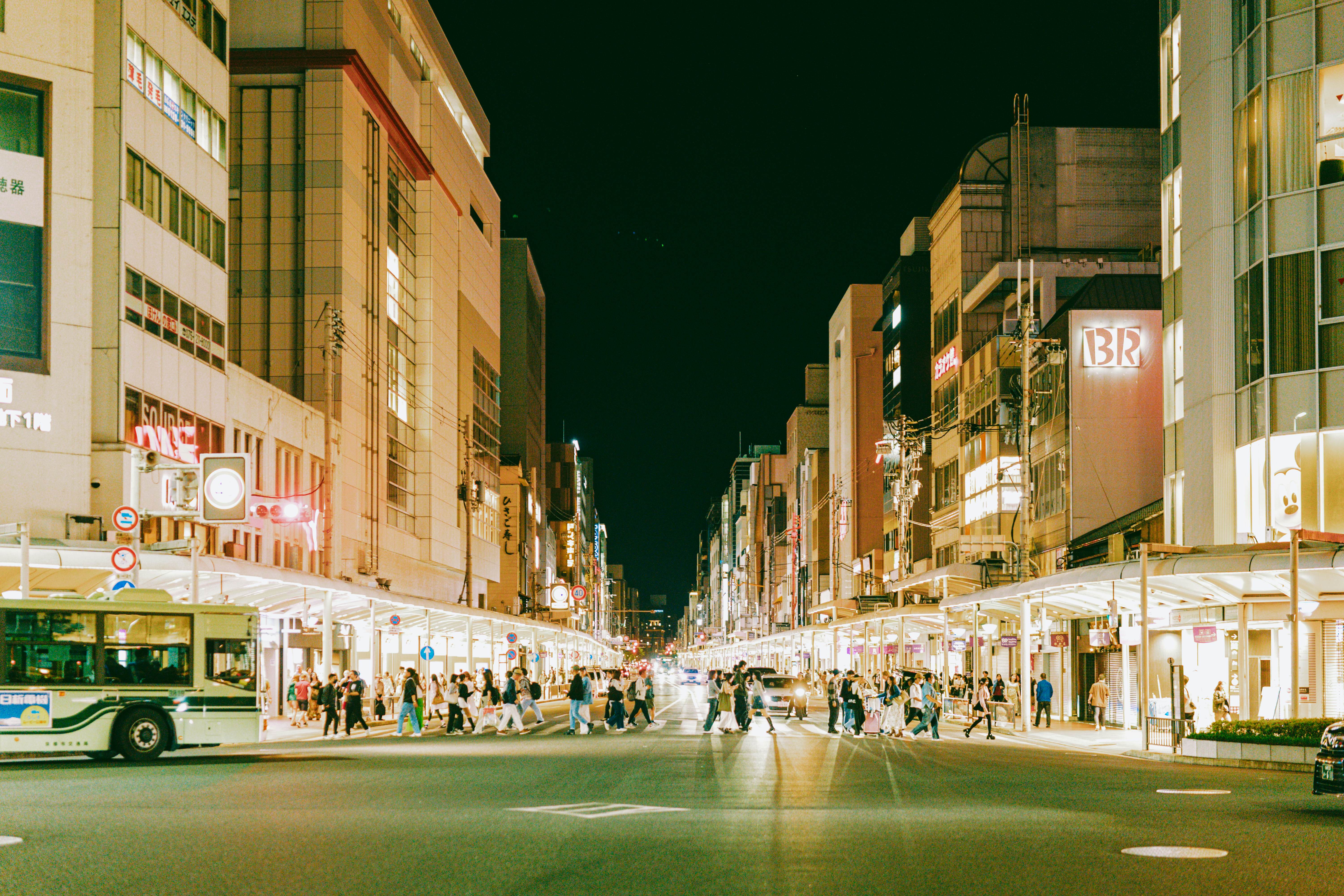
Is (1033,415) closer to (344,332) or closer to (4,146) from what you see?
(344,332)

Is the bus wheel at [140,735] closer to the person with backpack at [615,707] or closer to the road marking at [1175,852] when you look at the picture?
the person with backpack at [615,707]

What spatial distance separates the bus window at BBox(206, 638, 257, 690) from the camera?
25.2 meters

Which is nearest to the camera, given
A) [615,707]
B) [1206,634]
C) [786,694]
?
[1206,634]

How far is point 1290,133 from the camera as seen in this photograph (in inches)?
1305

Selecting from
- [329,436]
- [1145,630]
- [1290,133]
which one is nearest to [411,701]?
[1145,630]

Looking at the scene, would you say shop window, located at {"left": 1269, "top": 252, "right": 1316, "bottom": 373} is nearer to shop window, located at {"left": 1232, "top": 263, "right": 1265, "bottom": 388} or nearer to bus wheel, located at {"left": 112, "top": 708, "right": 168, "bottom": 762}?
shop window, located at {"left": 1232, "top": 263, "right": 1265, "bottom": 388}

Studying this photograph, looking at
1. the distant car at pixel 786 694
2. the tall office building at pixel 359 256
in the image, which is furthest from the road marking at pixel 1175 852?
the tall office building at pixel 359 256

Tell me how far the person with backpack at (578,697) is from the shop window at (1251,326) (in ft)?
59.5

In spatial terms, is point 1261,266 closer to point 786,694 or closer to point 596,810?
point 786,694

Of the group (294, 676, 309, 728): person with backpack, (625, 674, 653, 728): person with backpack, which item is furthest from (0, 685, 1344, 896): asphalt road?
(294, 676, 309, 728): person with backpack

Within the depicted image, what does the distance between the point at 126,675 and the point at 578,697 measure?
570 inches

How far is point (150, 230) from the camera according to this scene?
42062mm

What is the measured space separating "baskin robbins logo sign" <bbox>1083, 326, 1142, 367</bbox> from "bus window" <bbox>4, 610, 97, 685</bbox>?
38936 mm

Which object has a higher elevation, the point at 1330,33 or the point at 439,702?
the point at 1330,33
